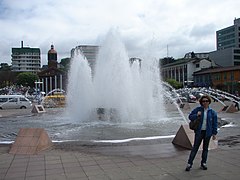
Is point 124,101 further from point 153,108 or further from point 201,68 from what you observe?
point 201,68

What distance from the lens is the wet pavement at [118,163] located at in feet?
20.3

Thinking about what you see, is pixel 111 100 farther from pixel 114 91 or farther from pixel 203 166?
pixel 203 166

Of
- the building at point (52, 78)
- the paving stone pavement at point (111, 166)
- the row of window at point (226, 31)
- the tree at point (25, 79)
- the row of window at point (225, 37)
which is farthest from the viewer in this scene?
the row of window at point (225, 37)

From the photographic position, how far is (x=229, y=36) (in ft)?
391

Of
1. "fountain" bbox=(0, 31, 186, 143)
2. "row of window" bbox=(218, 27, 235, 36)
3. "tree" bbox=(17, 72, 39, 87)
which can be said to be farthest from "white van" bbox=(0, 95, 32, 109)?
"row of window" bbox=(218, 27, 235, 36)

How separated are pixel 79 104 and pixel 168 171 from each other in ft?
42.9

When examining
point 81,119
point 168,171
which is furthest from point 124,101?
point 168,171

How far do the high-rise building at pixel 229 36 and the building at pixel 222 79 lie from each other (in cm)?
3393

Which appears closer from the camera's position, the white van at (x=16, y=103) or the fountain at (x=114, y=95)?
the fountain at (x=114, y=95)

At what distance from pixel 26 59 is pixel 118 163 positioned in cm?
15863

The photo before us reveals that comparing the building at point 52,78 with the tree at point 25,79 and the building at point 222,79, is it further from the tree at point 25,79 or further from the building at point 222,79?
the building at point 222,79

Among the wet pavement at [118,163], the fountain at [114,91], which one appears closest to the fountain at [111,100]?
the fountain at [114,91]

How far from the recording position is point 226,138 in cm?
1083

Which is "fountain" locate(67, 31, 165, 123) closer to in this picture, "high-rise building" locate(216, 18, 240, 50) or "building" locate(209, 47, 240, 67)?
"building" locate(209, 47, 240, 67)
